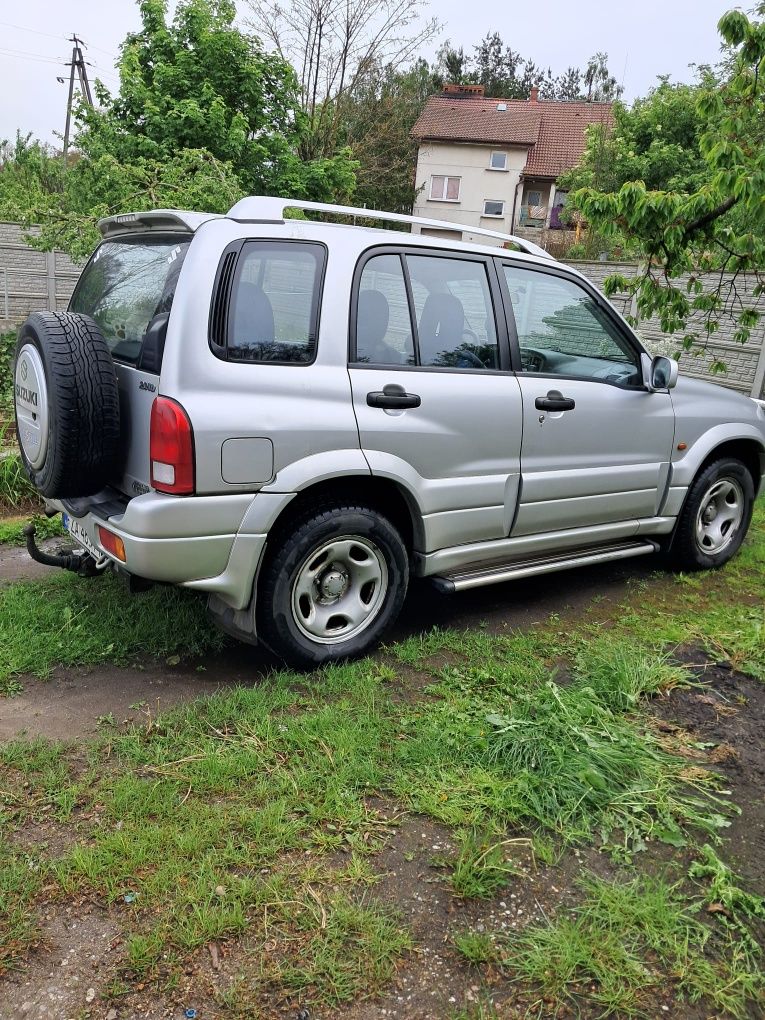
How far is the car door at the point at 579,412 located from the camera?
13.4 ft

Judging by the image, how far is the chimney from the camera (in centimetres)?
Result: 4416

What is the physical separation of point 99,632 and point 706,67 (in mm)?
33304

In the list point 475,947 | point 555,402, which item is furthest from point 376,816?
point 555,402

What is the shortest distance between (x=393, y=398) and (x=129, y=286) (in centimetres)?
131

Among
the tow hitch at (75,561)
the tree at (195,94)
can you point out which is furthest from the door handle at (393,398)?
the tree at (195,94)

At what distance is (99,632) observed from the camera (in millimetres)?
3834

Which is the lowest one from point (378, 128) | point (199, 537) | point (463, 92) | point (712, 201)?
point (199, 537)

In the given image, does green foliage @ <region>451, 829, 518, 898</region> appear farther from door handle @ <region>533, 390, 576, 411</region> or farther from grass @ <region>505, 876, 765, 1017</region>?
door handle @ <region>533, 390, 576, 411</region>

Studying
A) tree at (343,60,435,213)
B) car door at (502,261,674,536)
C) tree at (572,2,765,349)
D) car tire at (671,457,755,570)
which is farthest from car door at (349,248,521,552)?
tree at (343,60,435,213)

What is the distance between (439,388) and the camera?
3.67m

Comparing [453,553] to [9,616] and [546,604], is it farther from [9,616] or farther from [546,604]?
[9,616]

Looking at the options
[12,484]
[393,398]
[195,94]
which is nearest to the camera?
[393,398]

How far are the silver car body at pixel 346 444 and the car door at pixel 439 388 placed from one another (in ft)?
0.03

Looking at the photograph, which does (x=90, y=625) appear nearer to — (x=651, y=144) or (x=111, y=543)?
(x=111, y=543)
